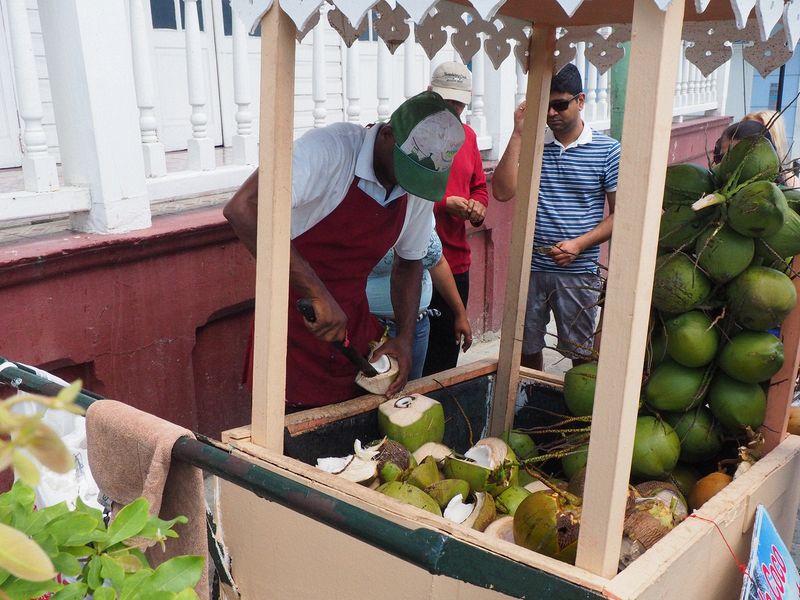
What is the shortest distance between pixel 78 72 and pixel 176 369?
122 centimetres

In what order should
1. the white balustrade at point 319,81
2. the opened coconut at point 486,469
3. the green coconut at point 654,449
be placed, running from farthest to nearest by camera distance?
the white balustrade at point 319,81
the opened coconut at point 486,469
the green coconut at point 654,449

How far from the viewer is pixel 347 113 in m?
4.28

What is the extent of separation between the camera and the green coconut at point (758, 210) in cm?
177

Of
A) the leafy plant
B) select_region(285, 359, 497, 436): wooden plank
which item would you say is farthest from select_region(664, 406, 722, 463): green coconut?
the leafy plant

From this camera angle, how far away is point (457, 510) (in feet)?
6.08

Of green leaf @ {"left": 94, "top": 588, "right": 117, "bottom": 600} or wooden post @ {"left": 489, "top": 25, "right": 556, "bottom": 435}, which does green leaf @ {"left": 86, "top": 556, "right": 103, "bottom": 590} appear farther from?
wooden post @ {"left": 489, "top": 25, "right": 556, "bottom": 435}

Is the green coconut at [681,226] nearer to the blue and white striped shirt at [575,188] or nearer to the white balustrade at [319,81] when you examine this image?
the blue and white striped shirt at [575,188]

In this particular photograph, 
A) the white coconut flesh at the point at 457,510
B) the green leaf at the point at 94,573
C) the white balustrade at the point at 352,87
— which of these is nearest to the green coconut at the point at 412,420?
the white coconut flesh at the point at 457,510

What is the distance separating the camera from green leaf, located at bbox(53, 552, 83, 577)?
84 centimetres

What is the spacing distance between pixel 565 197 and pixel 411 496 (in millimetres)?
2395

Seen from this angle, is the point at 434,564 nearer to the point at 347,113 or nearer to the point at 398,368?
the point at 398,368

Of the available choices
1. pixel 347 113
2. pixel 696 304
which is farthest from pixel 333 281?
pixel 347 113

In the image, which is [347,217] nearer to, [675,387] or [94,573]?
[675,387]

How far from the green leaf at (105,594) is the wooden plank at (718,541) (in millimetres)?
829
